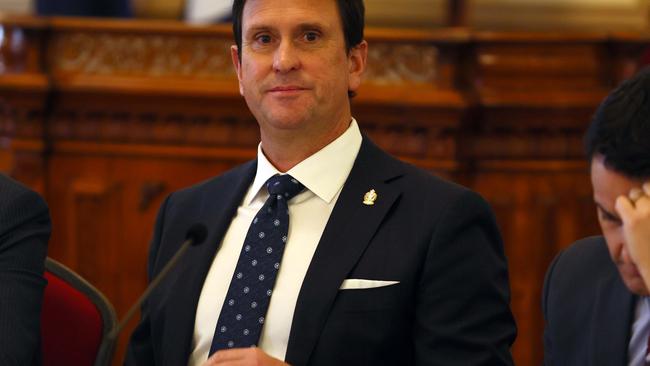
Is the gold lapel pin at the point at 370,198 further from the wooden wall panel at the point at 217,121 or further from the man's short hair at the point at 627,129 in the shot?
the wooden wall panel at the point at 217,121

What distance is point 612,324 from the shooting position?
6.31ft

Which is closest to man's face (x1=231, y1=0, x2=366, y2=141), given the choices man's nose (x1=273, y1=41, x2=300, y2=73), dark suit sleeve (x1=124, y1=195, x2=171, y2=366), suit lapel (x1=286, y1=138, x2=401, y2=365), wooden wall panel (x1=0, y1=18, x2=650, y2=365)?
man's nose (x1=273, y1=41, x2=300, y2=73)

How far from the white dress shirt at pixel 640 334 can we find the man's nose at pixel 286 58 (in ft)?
2.54

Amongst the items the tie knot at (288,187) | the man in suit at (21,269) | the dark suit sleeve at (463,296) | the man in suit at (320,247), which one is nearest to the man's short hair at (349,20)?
the man in suit at (320,247)

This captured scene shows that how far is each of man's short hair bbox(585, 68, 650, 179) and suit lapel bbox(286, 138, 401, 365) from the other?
0.55m

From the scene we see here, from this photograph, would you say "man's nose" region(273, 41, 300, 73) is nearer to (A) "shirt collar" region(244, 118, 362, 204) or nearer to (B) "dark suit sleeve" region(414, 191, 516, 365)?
(A) "shirt collar" region(244, 118, 362, 204)

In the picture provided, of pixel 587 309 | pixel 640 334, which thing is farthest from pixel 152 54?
pixel 640 334

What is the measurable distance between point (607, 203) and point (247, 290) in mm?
716

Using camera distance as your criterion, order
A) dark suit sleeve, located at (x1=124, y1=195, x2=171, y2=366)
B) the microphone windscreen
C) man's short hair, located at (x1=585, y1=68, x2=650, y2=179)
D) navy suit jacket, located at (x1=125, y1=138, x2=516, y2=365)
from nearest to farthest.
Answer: man's short hair, located at (x1=585, y1=68, x2=650, y2=179) → the microphone windscreen → navy suit jacket, located at (x1=125, y1=138, x2=516, y2=365) → dark suit sleeve, located at (x1=124, y1=195, x2=171, y2=366)

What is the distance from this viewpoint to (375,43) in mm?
3725

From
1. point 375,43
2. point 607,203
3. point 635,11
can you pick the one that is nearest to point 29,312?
point 607,203

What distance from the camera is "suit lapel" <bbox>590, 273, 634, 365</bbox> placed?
1.90 metres

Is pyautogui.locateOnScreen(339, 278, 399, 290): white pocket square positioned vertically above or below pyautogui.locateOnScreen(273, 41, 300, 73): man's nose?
below

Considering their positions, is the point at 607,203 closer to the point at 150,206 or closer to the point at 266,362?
the point at 266,362
